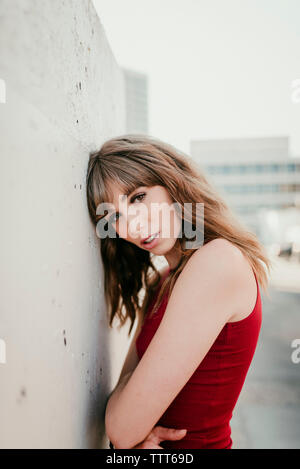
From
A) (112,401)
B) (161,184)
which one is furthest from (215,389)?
(161,184)

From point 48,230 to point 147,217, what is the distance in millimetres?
639

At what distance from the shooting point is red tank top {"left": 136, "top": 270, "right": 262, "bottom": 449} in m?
1.15

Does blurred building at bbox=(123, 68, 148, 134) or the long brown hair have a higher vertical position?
blurred building at bbox=(123, 68, 148, 134)

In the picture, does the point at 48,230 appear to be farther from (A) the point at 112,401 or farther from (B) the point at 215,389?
(B) the point at 215,389

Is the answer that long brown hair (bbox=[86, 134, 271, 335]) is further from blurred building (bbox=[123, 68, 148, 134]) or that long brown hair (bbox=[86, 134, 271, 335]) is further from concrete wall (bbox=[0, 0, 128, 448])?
blurred building (bbox=[123, 68, 148, 134])

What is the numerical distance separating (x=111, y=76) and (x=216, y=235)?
3.62 feet

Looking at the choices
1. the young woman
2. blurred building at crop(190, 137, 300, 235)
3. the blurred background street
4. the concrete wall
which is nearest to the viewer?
the concrete wall

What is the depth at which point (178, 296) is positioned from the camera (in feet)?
3.50

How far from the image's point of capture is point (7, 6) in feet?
1.96

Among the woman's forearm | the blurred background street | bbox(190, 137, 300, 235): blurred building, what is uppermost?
bbox(190, 137, 300, 235): blurred building

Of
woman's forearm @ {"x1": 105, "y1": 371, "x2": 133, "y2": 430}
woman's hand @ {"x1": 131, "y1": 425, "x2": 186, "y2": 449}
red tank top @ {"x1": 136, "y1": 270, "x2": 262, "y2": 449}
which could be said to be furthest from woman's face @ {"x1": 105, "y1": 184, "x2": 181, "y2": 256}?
woman's hand @ {"x1": 131, "y1": 425, "x2": 186, "y2": 449}

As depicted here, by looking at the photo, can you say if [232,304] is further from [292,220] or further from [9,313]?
[292,220]

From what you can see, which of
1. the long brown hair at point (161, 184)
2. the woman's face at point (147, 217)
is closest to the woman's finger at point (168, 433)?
the long brown hair at point (161, 184)

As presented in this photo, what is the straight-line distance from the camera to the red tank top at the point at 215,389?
1148mm
